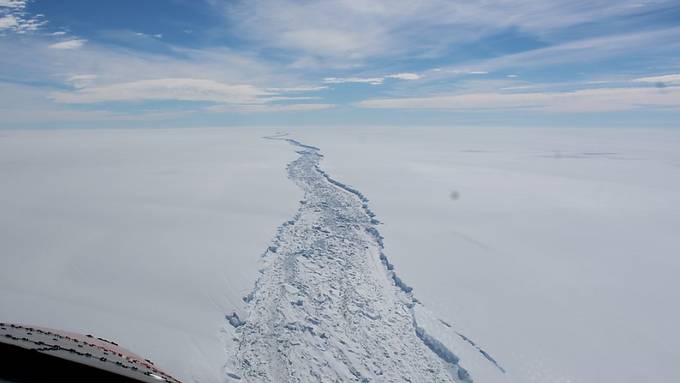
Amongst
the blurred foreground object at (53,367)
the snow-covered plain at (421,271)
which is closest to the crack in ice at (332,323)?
the snow-covered plain at (421,271)

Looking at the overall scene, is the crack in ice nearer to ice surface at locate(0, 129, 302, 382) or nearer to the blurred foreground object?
ice surface at locate(0, 129, 302, 382)

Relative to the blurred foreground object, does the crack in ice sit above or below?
below

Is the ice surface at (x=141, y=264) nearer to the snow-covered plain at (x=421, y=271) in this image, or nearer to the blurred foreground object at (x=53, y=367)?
the snow-covered plain at (x=421, y=271)

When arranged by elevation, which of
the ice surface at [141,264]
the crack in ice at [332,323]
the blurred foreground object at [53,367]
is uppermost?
the blurred foreground object at [53,367]

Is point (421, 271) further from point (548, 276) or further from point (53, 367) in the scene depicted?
point (53, 367)

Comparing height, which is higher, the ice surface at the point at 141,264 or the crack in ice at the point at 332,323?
the ice surface at the point at 141,264

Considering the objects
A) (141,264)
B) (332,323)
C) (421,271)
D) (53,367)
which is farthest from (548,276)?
(53,367)

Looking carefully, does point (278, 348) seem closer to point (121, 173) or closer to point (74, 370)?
point (74, 370)

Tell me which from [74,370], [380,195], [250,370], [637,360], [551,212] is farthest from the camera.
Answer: [380,195]

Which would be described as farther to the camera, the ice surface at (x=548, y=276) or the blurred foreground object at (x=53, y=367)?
the ice surface at (x=548, y=276)

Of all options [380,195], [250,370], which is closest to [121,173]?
[380,195]

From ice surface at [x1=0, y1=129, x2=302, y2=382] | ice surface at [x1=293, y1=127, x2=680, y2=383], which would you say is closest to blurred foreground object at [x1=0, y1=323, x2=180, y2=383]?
ice surface at [x1=0, y1=129, x2=302, y2=382]
